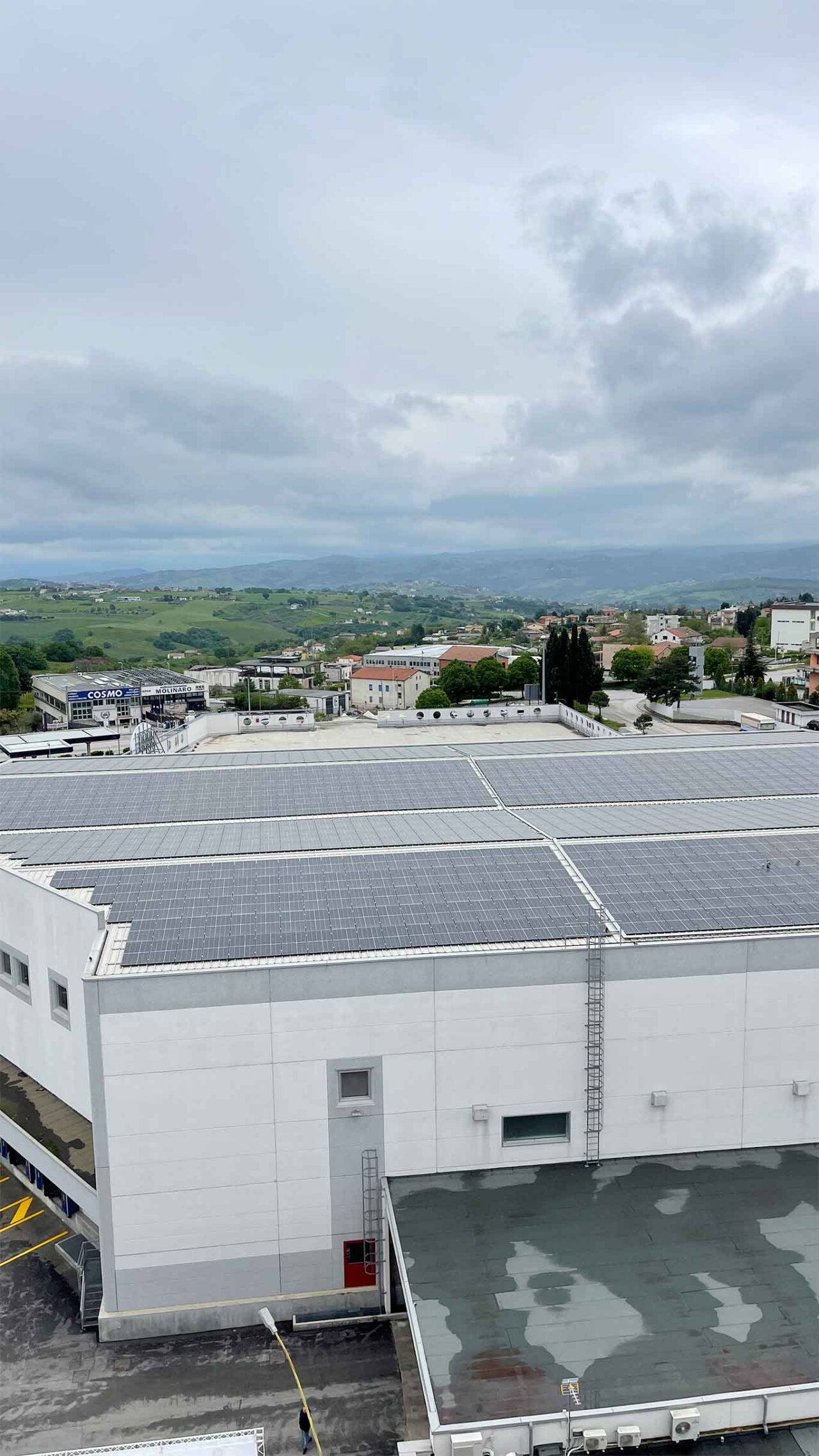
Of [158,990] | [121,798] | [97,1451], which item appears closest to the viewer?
[97,1451]

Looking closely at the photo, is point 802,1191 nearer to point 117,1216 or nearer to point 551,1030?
point 551,1030

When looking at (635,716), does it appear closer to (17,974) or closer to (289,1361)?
(17,974)

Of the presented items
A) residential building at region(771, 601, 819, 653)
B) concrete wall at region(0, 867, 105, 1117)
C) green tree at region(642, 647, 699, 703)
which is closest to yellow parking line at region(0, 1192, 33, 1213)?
concrete wall at region(0, 867, 105, 1117)

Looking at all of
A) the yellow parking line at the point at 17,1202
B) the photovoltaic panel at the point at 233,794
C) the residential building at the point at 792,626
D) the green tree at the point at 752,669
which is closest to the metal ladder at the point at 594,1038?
the photovoltaic panel at the point at 233,794

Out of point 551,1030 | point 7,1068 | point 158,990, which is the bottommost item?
point 7,1068

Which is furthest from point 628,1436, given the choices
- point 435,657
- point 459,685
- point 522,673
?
point 435,657

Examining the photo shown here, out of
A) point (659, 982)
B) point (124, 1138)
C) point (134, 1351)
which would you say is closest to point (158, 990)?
point (124, 1138)
